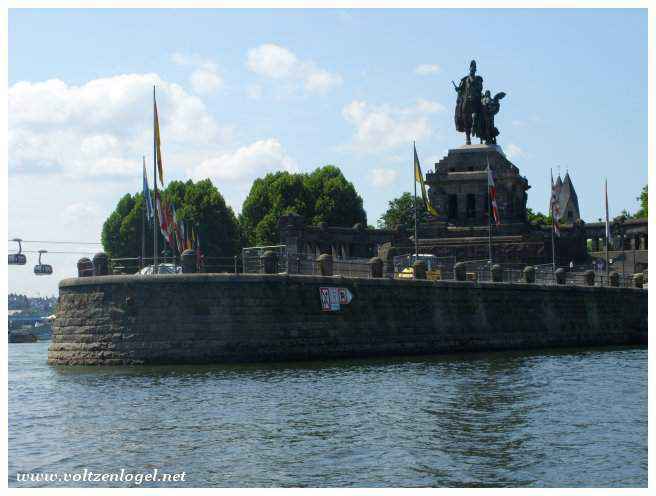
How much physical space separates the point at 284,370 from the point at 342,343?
223 inches

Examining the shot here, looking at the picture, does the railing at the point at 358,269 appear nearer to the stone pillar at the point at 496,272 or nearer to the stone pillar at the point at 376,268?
the stone pillar at the point at 496,272

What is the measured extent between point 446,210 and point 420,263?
29391mm

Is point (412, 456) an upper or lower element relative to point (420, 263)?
lower

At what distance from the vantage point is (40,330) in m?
125

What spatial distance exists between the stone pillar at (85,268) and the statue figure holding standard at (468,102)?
4147cm

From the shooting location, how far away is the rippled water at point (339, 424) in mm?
22234

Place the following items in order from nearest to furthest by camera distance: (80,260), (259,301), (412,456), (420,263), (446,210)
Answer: (412,456)
(259,301)
(80,260)
(420,263)
(446,210)

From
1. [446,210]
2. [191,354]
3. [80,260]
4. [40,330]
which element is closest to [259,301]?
[191,354]

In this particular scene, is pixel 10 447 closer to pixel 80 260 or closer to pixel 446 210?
pixel 80 260

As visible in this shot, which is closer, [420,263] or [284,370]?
[284,370]

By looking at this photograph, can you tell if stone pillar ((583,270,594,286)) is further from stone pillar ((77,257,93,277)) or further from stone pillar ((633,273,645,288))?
stone pillar ((77,257,93,277))

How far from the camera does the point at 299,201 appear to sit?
103 meters

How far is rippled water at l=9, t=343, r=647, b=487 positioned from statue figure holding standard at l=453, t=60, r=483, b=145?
41606 millimetres
